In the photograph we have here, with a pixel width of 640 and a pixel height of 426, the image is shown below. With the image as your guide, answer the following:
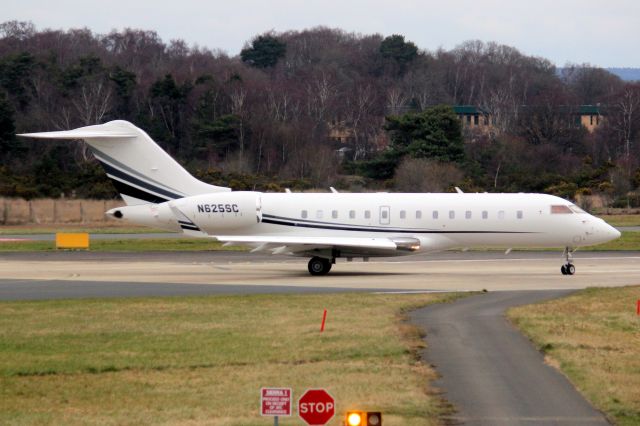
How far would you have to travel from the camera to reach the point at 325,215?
35.6 m

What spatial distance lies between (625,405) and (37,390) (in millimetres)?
8364

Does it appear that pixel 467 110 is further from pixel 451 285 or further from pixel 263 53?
pixel 451 285

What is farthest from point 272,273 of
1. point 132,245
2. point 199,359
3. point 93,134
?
point 199,359

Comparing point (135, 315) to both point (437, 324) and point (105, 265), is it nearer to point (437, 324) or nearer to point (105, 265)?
point (437, 324)

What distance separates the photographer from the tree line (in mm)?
74188

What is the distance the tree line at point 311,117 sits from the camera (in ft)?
243

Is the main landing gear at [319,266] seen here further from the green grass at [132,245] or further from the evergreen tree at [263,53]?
the evergreen tree at [263,53]

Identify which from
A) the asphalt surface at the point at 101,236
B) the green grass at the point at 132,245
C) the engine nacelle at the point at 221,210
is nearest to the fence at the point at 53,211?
the asphalt surface at the point at 101,236

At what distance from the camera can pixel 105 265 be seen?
38.9 m

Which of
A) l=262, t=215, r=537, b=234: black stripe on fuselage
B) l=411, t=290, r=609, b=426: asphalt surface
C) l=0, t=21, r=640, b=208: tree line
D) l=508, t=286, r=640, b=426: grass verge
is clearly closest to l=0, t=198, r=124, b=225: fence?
l=0, t=21, r=640, b=208: tree line

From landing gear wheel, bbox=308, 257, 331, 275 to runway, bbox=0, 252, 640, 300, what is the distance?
265mm

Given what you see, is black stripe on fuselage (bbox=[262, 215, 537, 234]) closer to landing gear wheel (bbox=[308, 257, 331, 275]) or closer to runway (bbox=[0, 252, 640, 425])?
landing gear wheel (bbox=[308, 257, 331, 275])

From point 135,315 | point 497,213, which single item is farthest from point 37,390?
point 497,213

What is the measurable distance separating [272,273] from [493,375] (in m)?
19.6
